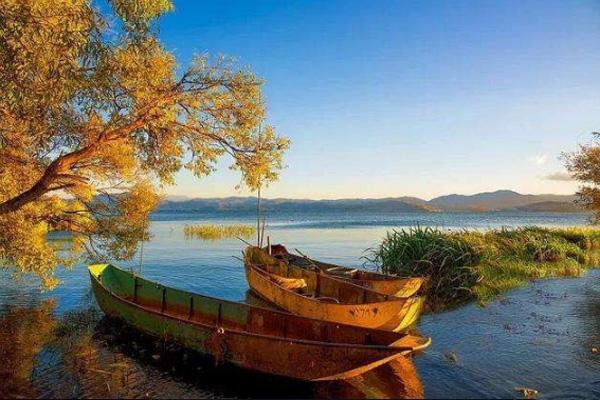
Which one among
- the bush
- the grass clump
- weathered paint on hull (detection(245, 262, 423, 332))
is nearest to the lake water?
weathered paint on hull (detection(245, 262, 423, 332))

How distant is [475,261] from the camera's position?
23312mm

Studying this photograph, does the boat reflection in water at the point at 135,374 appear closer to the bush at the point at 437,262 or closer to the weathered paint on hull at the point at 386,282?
the weathered paint on hull at the point at 386,282

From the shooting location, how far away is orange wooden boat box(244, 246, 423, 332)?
1386cm

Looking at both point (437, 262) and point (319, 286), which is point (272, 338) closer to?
point (319, 286)

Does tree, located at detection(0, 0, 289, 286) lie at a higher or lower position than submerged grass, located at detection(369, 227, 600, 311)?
higher

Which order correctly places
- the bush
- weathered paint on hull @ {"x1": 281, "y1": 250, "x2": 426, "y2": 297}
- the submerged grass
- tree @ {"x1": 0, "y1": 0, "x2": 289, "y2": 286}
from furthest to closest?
the submerged grass, the bush, weathered paint on hull @ {"x1": 281, "y1": 250, "x2": 426, "y2": 297}, tree @ {"x1": 0, "y1": 0, "x2": 289, "y2": 286}

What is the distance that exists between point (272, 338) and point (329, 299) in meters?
4.95

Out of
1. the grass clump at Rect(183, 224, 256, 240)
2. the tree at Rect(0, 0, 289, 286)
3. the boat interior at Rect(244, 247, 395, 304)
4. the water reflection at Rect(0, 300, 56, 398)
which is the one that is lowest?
the water reflection at Rect(0, 300, 56, 398)

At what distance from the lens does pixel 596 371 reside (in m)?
11.9

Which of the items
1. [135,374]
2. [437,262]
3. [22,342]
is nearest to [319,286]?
[437,262]

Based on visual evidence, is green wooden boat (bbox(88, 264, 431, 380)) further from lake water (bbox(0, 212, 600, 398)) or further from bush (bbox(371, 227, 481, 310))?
bush (bbox(371, 227, 481, 310))

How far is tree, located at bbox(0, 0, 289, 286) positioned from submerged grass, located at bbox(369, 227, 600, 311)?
37.1 ft

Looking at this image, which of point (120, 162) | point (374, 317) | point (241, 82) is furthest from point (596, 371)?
point (120, 162)

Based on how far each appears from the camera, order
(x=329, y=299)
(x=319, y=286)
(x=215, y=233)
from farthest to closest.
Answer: (x=215, y=233), (x=319, y=286), (x=329, y=299)
